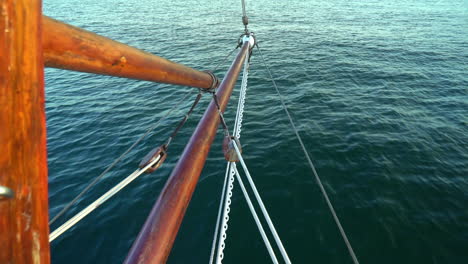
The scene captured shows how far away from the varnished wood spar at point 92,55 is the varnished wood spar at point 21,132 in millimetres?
506

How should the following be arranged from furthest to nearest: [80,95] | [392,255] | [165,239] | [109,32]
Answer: [109,32]
[80,95]
[392,255]
[165,239]

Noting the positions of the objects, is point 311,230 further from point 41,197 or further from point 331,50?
point 331,50

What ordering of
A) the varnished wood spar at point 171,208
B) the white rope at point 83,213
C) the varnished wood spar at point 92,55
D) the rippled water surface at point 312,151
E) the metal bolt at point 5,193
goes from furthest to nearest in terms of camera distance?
the rippled water surface at point 312,151 < the varnished wood spar at point 171,208 < the white rope at point 83,213 < the varnished wood spar at point 92,55 < the metal bolt at point 5,193

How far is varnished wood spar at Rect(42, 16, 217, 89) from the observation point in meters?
1.47

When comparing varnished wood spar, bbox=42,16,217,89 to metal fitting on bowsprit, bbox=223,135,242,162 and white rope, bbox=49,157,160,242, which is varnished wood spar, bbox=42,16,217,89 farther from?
metal fitting on bowsprit, bbox=223,135,242,162

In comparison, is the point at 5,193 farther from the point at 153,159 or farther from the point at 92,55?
the point at 153,159

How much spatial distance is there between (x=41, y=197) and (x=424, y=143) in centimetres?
1477

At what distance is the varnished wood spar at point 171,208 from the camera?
2490mm

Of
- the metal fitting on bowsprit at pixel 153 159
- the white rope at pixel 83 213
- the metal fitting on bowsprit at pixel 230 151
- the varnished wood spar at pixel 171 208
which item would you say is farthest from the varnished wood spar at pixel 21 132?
the metal fitting on bowsprit at pixel 230 151

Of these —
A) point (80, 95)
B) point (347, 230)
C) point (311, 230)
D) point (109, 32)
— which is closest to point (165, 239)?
point (311, 230)

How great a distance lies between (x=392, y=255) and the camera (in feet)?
24.3

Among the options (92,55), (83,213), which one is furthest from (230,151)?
(92,55)

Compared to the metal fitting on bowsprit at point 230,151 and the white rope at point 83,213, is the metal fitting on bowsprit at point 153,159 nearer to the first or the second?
the white rope at point 83,213

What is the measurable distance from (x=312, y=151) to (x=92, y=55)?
1127 cm
